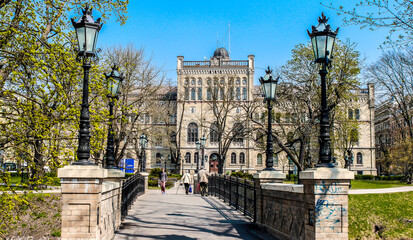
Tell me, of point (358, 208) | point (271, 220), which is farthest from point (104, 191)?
point (358, 208)

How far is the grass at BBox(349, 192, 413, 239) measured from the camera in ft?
46.0

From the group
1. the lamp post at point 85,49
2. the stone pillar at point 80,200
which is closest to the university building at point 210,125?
the lamp post at point 85,49

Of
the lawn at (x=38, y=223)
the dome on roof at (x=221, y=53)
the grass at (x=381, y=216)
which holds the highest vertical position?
the dome on roof at (x=221, y=53)

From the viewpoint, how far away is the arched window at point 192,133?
63719 millimetres

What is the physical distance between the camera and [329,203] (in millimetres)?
7512

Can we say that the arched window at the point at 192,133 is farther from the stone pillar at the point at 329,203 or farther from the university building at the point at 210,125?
the stone pillar at the point at 329,203

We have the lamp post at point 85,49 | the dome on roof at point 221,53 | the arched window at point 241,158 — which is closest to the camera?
the lamp post at point 85,49

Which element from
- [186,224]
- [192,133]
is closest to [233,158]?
[192,133]

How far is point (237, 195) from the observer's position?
16000mm

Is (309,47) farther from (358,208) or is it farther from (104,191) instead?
(104,191)

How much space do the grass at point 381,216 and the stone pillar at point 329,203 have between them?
7213 millimetres

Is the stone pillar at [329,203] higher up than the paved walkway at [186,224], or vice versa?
the stone pillar at [329,203]

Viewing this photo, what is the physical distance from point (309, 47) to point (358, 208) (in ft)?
46.0

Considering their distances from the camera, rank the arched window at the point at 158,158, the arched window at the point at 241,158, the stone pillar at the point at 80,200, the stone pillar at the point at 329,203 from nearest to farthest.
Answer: the stone pillar at the point at 329,203, the stone pillar at the point at 80,200, the arched window at the point at 241,158, the arched window at the point at 158,158
